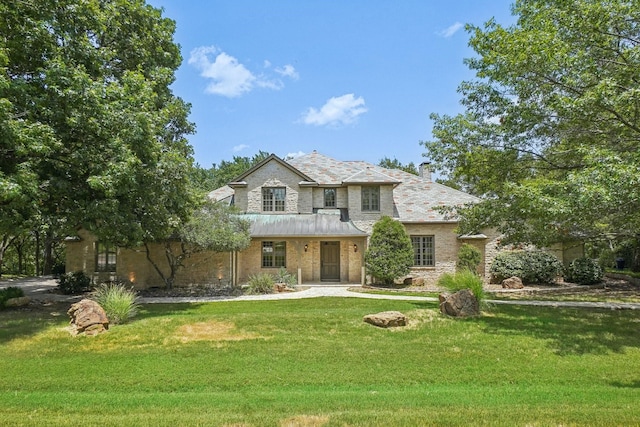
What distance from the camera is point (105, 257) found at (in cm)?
2103

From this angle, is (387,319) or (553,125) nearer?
(387,319)

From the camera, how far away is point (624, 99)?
9039 millimetres

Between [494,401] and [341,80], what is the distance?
14.9m

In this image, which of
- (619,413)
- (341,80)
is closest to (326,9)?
(341,80)

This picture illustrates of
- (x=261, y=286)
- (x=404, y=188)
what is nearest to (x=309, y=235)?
(x=261, y=286)

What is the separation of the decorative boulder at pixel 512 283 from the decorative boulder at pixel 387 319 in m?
11.1

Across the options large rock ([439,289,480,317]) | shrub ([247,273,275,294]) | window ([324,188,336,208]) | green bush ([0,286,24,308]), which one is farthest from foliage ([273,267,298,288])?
green bush ([0,286,24,308])

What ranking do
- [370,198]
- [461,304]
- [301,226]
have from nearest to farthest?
[461,304], [301,226], [370,198]

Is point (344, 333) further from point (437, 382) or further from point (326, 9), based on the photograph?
point (326, 9)

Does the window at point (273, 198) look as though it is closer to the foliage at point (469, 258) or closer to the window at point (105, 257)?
the window at point (105, 257)

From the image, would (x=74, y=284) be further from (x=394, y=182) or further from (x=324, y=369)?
(x=394, y=182)

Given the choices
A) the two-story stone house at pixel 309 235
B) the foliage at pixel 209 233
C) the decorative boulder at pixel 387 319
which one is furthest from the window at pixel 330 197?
the decorative boulder at pixel 387 319

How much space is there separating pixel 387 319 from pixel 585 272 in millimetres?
15823

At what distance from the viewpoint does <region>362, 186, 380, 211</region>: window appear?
73.3ft
